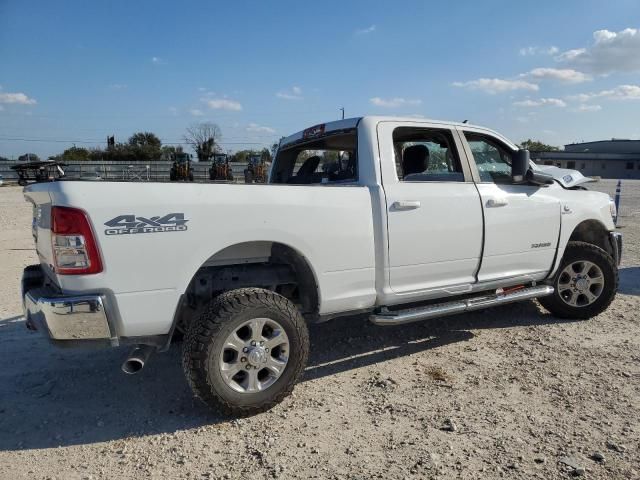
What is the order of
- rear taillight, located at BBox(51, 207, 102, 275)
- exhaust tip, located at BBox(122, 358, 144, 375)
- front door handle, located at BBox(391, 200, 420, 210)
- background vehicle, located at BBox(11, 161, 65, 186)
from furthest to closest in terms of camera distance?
front door handle, located at BBox(391, 200, 420, 210)
background vehicle, located at BBox(11, 161, 65, 186)
exhaust tip, located at BBox(122, 358, 144, 375)
rear taillight, located at BBox(51, 207, 102, 275)

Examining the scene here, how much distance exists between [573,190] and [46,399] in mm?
5162

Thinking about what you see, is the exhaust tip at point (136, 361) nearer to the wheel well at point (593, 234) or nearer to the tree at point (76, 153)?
the wheel well at point (593, 234)

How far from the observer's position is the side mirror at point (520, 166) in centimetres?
438

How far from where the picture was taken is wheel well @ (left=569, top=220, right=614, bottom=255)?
5.27m

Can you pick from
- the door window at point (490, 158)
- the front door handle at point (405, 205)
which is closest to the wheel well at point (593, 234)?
the door window at point (490, 158)

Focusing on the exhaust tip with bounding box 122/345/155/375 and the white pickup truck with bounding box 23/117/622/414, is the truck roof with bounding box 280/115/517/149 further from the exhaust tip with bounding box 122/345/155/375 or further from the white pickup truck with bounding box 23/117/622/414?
the exhaust tip with bounding box 122/345/155/375

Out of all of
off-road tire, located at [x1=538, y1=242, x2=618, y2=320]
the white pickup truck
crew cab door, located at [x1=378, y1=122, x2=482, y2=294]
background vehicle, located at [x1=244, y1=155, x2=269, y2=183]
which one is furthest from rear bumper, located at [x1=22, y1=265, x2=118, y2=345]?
off-road tire, located at [x1=538, y1=242, x2=618, y2=320]

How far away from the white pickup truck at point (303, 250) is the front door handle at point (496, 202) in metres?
0.02

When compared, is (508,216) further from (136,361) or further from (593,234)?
(136,361)

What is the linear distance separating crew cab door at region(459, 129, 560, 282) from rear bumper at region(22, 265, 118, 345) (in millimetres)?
3099

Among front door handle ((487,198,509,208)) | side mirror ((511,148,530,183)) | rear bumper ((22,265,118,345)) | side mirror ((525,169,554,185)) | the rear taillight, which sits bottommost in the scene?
rear bumper ((22,265,118,345))

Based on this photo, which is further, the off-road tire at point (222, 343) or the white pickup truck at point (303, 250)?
the off-road tire at point (222, 343)

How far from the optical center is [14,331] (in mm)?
4844

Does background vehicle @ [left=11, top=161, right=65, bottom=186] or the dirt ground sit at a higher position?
background vehicle @ [left=11, top=161, right=65, bottom=186]
